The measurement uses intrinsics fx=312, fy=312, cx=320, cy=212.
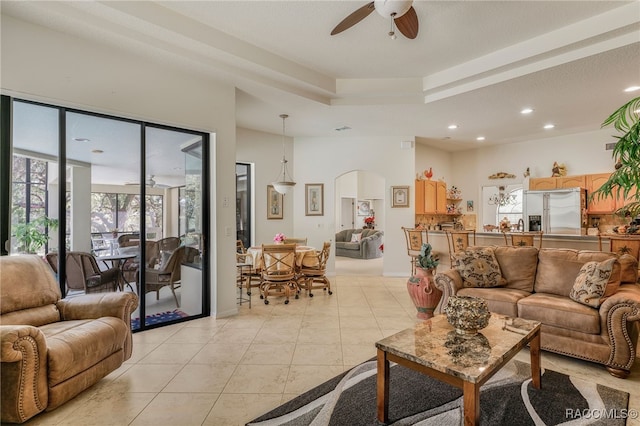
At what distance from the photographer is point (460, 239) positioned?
502cm

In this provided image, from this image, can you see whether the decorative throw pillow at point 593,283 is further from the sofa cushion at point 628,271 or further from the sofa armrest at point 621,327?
the sofa cushion at point 628,271

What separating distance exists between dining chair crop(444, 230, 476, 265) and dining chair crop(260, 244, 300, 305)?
2492mm

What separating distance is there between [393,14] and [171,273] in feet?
12.1

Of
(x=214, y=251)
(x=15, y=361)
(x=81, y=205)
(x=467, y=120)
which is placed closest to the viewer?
(x=15, y=361)

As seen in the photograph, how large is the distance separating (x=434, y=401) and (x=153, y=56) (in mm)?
4110

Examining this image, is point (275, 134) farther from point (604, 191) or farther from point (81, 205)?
point (604, 191)

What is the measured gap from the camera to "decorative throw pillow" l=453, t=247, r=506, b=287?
3.52 meters

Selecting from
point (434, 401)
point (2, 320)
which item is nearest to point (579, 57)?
point (434, 401)

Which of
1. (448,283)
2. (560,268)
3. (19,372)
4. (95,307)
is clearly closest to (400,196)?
(448,283)

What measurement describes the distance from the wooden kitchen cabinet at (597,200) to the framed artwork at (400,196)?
137 inches

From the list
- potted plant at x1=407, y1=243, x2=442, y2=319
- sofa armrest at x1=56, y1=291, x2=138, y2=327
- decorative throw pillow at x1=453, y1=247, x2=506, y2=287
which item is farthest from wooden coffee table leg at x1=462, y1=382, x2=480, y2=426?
sofa armrest at x1=56, y1=291, x2=138, y2=327

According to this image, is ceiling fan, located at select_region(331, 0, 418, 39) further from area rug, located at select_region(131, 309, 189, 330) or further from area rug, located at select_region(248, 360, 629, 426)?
area rug, located at select_region(131, 309, 189, 330)

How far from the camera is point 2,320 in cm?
221

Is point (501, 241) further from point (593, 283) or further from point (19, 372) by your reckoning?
point (19, 372)
